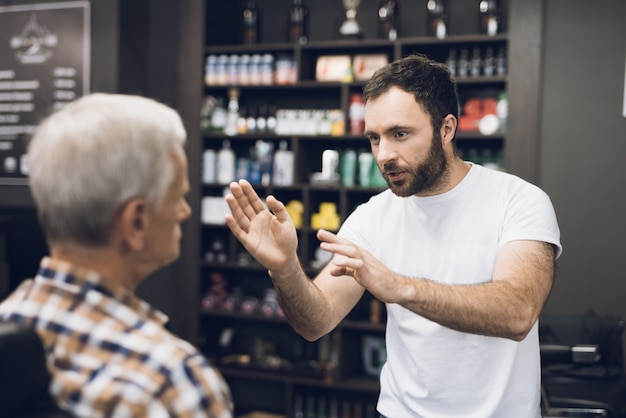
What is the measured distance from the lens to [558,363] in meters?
3.33

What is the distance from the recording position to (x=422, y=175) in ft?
7.30

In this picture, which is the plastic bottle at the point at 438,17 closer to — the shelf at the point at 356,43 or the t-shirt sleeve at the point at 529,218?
the shelf at the point at 356,43

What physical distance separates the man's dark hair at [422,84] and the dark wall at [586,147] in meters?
2.39

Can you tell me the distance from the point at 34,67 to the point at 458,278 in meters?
4.07

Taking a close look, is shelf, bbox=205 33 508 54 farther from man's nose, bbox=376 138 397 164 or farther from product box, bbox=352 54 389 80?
man's nose, bbox=376 138 397 164

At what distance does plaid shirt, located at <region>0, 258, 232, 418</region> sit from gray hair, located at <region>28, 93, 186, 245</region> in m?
0.08

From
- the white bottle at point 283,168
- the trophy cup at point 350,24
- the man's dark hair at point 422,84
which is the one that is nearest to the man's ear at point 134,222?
the man's dark hair at point 422,84

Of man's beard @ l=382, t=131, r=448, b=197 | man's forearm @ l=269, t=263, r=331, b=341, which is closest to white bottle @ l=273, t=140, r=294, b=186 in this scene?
man's beard @ l=382, t=131, r=448, b=197

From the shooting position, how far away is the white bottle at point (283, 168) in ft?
16.1

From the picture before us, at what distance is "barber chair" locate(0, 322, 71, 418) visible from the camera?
3.28 ft

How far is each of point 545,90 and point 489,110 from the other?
349 millimetres

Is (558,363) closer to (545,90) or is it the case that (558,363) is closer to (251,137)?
(545,90)

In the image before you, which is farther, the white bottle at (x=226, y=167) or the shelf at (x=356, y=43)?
the white bottle at (x=226, y=167)

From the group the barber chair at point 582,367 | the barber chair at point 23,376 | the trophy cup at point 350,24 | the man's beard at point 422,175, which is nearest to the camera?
the barber chair at point 23,376
